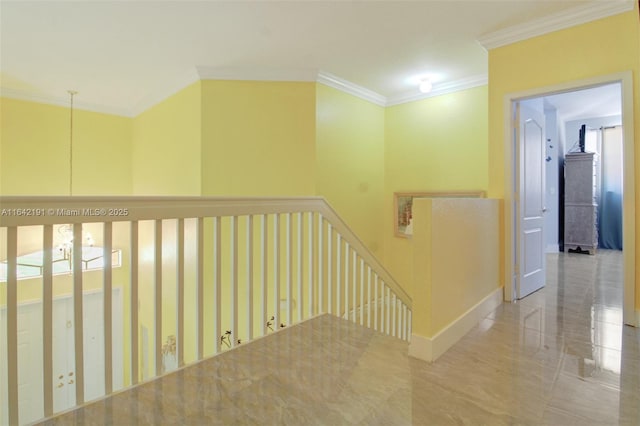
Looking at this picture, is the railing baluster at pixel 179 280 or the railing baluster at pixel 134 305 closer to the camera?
the railing baluster at pixel 134 305

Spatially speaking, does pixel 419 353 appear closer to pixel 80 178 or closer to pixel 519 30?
pixel 519 30

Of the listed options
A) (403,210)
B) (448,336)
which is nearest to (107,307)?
(448,336)

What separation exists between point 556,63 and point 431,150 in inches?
74.0

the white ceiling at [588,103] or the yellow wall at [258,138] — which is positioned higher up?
the white ceiling at [588,103]

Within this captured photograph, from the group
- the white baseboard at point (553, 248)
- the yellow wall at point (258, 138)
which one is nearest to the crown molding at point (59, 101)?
the yellow wall at point (258, 138)

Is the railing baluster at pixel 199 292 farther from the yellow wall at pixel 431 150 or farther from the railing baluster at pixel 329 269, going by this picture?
the yellow wall at pixel 431 150

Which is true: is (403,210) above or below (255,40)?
below

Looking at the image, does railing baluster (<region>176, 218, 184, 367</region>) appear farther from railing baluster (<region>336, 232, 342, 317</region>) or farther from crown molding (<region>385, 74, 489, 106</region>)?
crown molding (<region>385, 74, 489, 106</region>)

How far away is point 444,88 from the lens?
4.36 meters

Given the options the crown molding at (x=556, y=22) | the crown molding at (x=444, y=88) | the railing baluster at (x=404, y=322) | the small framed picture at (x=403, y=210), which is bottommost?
the railing baluster at (x=404, y=322)

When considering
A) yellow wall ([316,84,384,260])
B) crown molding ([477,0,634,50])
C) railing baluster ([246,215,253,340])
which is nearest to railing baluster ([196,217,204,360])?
railing baluster ([246,215,253,340])

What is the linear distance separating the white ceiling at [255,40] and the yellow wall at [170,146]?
31 cm

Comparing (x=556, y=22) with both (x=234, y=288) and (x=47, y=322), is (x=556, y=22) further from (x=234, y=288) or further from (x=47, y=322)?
(x=47, y=322)

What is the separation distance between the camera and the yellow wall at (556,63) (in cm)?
249
